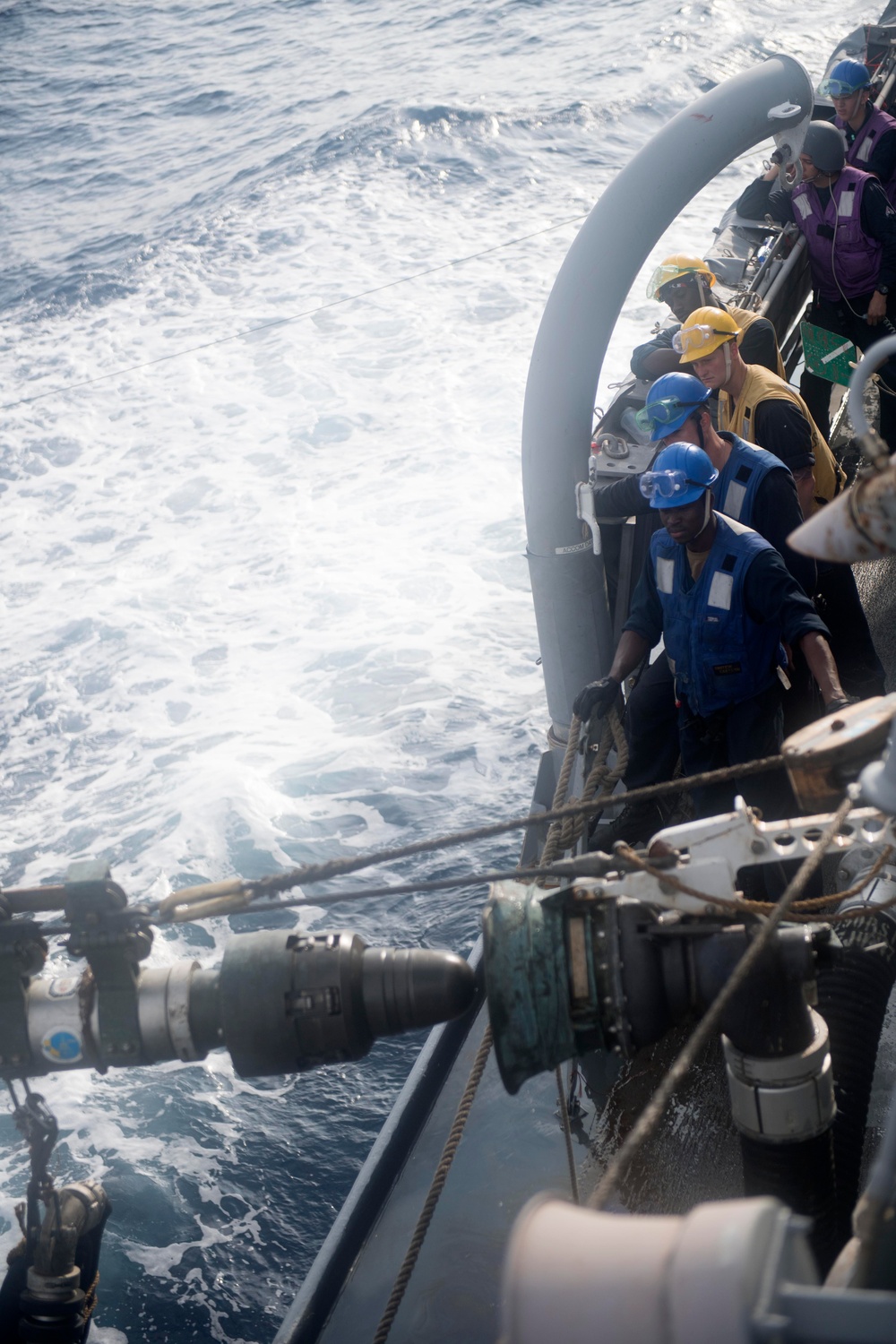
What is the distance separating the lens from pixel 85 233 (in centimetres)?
1777

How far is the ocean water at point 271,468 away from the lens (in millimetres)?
6082

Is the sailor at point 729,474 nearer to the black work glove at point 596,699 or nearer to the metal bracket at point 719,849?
the black work glove at point 596,699

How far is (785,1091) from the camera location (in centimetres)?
236

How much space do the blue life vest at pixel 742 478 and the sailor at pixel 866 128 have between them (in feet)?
10.0

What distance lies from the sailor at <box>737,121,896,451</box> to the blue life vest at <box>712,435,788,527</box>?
2.24 metres

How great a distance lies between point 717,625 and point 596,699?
0.45 meters

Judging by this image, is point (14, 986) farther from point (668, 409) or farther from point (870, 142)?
point (870, 142)

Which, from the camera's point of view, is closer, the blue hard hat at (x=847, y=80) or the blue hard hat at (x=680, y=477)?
the blue hard hat at (x=680, y=477)

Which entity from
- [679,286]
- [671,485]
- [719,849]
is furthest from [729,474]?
[719,849]

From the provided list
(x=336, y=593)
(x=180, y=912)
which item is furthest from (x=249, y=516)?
(x=180, y=912)

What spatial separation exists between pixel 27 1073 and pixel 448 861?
5.66 m

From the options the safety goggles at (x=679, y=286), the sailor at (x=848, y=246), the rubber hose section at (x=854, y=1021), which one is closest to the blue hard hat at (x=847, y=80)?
the sailor at (x=848, y=246)

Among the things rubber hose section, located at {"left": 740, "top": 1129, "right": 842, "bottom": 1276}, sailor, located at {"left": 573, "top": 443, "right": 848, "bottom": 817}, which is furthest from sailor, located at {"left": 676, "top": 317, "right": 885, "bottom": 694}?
rubber hose section, located at {"left": 740, "top": 1129, "right": 842, "bottom": 1276}

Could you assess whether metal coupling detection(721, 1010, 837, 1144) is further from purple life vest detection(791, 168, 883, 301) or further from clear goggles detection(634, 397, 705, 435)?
purple life vest detection(791, 168, 883, 301)
